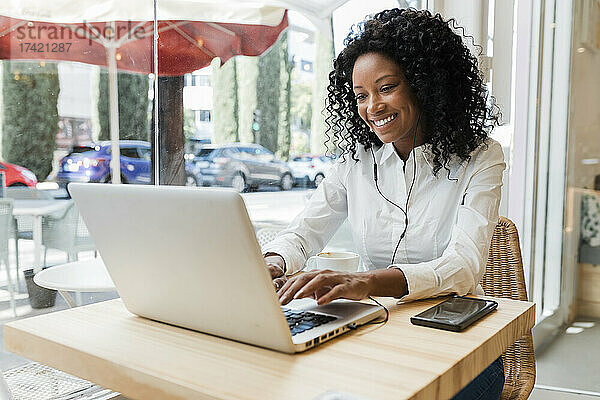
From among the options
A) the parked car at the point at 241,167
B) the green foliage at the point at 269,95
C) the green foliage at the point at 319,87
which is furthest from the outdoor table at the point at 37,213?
the green foliage at the point at 319,87

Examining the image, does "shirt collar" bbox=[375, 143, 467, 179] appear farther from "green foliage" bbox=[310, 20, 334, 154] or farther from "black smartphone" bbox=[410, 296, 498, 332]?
"green foliage" bbox=[310, 20, 334, 154]

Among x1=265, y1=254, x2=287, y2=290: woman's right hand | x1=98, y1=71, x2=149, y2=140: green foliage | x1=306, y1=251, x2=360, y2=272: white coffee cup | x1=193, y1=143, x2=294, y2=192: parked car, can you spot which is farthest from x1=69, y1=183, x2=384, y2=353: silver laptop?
x1=193, y1=143, x2=294, y2=192: parked car

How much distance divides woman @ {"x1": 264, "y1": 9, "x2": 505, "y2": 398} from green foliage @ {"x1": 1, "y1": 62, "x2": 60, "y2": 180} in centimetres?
84

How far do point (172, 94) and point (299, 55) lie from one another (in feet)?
2.44

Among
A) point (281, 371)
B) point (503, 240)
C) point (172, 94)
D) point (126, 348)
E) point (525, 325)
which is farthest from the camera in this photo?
point (172, 94)

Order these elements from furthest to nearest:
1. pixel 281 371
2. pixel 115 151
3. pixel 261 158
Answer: pixel 261 158 < pixel 115 151 < pixel 281 371

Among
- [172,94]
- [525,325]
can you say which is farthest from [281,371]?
[172,94]

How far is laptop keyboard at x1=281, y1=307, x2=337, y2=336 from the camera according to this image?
0.96m

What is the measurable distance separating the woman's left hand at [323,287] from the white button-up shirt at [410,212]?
27 centimetres

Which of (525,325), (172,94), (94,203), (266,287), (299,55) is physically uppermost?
(299,55)

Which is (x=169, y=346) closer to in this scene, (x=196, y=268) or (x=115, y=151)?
(x=196, y=268)

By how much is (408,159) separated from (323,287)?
0.64m

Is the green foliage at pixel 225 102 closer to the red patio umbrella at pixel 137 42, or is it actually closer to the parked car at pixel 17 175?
the red patio umbrella at pixel 137 42

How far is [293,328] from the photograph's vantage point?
37.7 inches
